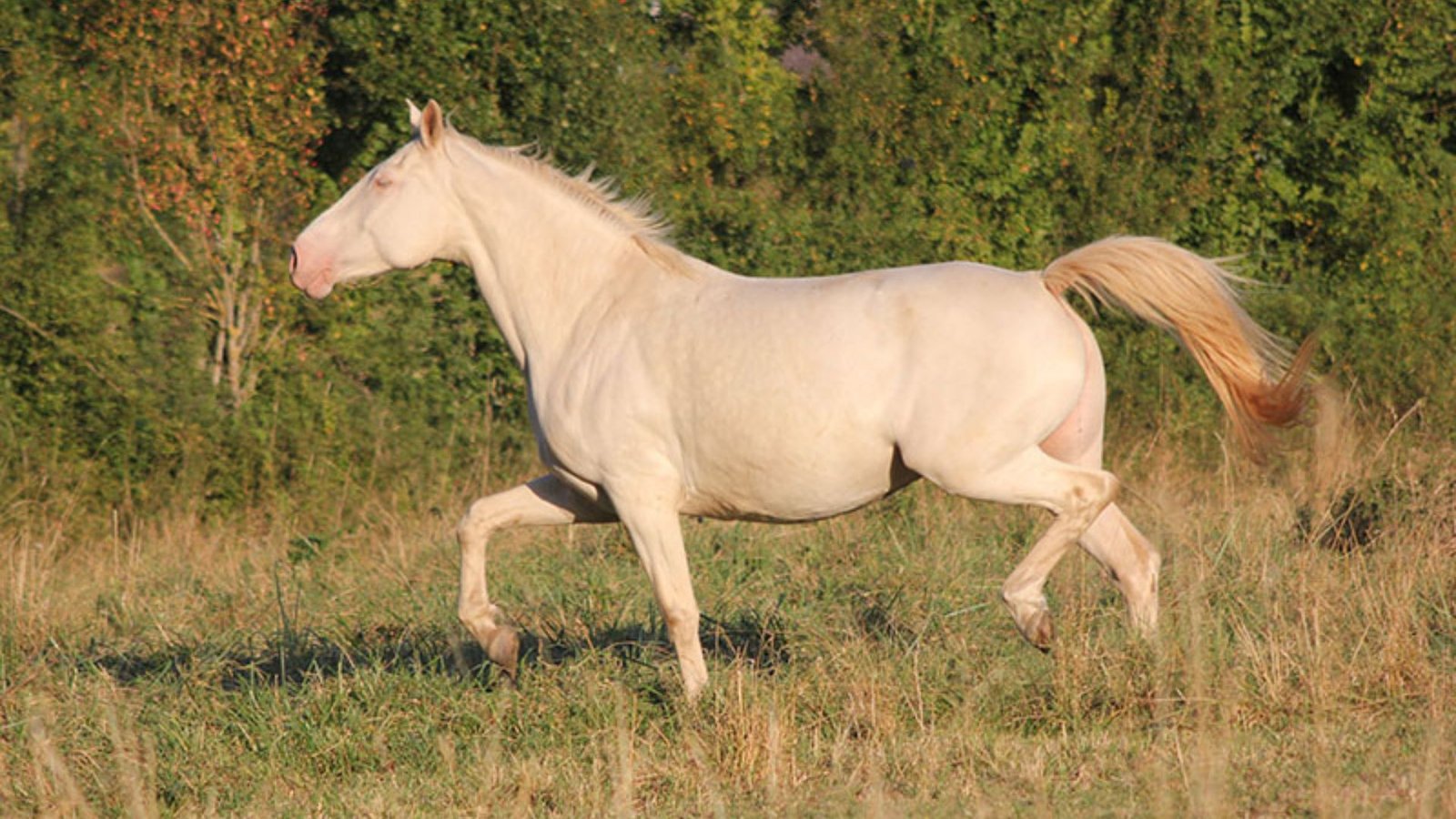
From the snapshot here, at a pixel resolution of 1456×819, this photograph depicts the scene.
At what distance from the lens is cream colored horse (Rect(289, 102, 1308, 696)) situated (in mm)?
5457

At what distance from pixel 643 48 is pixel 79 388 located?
13.4ft

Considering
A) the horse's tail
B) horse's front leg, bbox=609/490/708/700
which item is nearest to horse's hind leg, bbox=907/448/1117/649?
the horse's tail

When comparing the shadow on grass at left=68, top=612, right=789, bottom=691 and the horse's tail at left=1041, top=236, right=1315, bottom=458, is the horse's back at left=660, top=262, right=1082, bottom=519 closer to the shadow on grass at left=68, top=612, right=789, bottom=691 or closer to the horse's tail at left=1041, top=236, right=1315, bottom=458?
the horse's tail at left=1041, top=236, right=1315, bottom=458

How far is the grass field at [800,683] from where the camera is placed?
4816mm

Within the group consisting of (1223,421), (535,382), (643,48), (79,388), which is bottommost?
Result: (1223,421)

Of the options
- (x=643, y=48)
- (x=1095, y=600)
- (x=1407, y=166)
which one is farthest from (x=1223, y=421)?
(x=1095, y=600)

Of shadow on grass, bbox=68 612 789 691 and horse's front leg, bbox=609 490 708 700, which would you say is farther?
shadow on grass, bbox=68 612 789 691

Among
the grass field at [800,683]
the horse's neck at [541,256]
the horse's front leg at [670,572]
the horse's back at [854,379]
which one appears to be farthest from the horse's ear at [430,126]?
the grass field at [800,683]

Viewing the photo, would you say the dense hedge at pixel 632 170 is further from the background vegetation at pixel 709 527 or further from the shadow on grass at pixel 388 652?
the shadow on grass at pixel 388 652

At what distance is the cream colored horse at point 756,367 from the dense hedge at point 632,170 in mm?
4589

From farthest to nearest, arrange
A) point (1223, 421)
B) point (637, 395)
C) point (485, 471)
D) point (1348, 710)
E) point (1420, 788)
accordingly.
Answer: point (1223, 421)
point (485, 471)
point (637, 395)
point (1348, 710)
point (1420, 788)

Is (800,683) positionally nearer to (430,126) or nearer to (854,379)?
(854,379)

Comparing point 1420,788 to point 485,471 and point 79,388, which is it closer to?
point 485,471

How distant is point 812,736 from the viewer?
527cm
